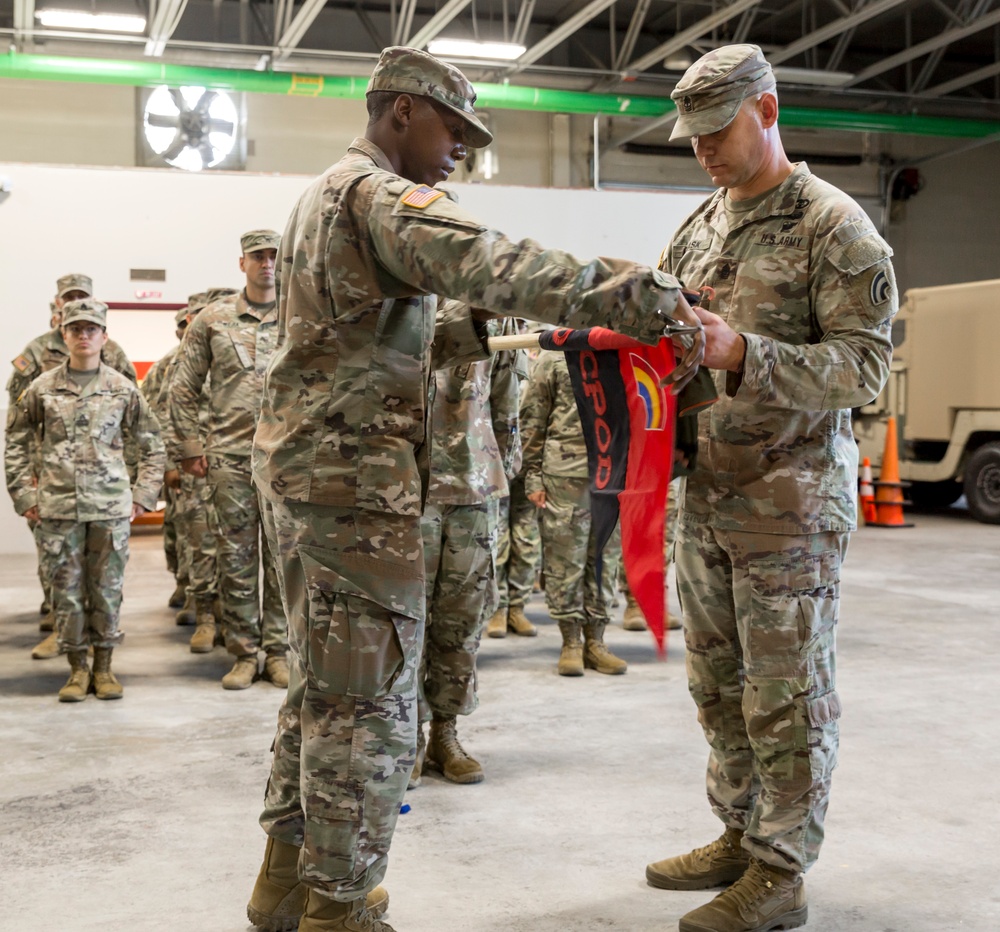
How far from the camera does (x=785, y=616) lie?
262 centimetres

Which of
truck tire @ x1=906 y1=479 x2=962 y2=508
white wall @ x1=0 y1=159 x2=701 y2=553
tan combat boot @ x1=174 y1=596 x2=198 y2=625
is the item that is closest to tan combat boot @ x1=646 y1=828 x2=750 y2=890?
tan combat boot @ x1=174 y1=596 x2=198 y2=625

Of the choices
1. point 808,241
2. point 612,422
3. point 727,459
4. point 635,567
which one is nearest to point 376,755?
point 635,567

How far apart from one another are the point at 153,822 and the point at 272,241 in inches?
109

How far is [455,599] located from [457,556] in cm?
15

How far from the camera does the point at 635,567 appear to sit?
Answer: 8.25 feet

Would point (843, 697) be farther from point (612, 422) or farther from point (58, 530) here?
point (58, 530)

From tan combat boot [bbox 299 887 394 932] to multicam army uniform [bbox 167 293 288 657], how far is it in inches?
114

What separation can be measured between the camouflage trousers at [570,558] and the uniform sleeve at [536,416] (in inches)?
10.2

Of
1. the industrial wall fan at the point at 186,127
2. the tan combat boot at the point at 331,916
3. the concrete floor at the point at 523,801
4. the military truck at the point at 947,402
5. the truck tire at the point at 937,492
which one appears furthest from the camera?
the truck tire at the point at 937,492

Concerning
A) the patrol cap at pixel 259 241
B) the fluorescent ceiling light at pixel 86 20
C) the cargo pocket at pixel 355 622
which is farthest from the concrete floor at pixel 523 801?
the fluorescent ceiling light at pixel 86 20

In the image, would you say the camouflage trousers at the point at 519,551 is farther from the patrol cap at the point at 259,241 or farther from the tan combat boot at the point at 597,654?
the patrol cap at the point at 259,241

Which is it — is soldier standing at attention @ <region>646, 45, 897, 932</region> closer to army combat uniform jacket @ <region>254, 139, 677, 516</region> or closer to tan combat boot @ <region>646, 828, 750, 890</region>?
tan combat boot @ <region>646, 828, 750, 890</region>

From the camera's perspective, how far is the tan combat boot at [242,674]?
5277mm

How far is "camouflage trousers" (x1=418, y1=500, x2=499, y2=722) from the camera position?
12.8 ft
